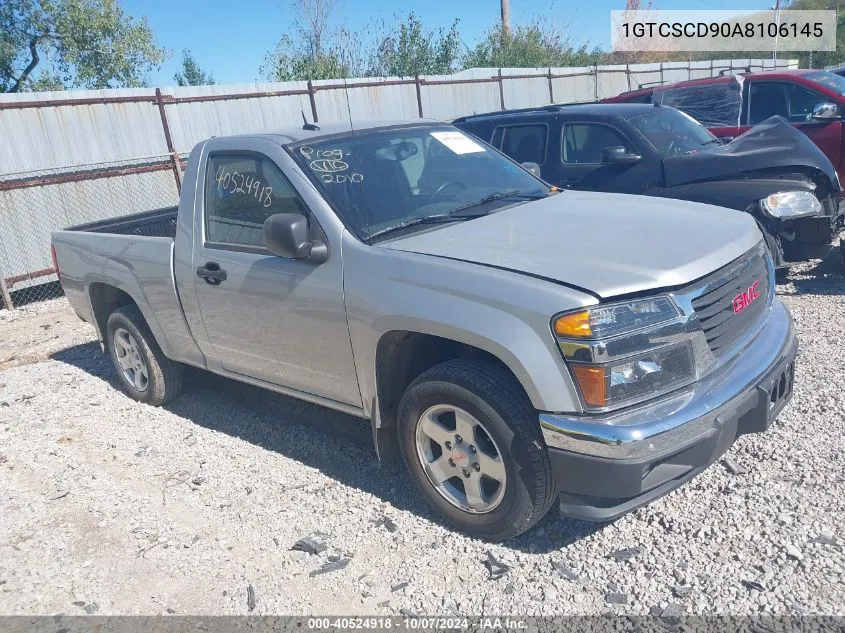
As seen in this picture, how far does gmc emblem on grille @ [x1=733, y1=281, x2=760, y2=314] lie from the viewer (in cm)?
320

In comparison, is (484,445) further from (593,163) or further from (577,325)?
(593,163)

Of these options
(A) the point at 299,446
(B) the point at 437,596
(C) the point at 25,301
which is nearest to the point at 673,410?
(B) the point at 437,596

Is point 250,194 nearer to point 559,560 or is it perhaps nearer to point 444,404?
point 444,404

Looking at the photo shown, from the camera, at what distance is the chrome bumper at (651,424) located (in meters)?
2.72

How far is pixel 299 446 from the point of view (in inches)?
180

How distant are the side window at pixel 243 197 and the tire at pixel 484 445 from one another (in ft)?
4.01

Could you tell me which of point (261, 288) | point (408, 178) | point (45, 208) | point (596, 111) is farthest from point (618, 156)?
point (45, 208)

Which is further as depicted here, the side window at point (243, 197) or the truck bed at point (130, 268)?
the truck bed at point (130, 268)

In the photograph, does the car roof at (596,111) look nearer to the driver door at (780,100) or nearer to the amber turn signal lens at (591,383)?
the driver door at (780,100)

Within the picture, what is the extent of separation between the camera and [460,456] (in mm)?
3297

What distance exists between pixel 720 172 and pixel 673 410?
4240 mm

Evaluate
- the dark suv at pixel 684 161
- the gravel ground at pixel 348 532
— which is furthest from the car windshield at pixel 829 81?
the gravel ground at pixel 348 532

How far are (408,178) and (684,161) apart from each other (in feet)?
11.5

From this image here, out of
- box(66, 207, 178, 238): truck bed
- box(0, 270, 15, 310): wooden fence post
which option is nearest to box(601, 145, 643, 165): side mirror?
box(66, 207, 178, 238): truck bed
